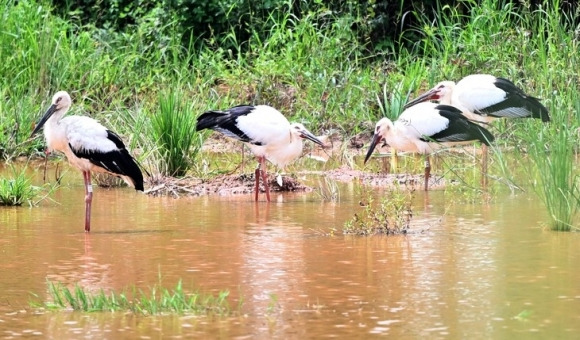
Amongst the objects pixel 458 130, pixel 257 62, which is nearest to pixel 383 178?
pixel 458 130

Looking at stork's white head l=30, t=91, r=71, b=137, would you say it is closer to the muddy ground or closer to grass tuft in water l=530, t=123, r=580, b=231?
the muddy ground

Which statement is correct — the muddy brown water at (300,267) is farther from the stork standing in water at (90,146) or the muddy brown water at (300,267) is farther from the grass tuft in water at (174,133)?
the grass tuft in water at (174,133)

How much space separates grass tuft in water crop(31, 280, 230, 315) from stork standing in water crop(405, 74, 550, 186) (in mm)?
5291

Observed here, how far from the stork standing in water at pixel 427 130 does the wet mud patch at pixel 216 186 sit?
719 millimetres

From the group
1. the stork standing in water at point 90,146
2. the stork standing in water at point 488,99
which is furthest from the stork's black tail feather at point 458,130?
the stork standing in water at point 90,146

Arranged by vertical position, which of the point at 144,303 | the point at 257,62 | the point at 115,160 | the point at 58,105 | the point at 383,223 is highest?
the point at 257,62

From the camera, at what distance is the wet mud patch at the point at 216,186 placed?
1025cm

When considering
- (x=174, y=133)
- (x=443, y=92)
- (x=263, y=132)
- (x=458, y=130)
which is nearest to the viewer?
(x=263, y=132)

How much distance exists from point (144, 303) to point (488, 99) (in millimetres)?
6117

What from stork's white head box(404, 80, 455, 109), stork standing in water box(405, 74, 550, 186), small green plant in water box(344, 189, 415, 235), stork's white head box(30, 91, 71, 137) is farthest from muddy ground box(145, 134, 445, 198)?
small green plant in water box(344, 189, 415, 235)

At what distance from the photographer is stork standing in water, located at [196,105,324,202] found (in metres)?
10.3

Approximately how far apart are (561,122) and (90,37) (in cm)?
911

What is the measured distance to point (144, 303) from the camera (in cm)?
562

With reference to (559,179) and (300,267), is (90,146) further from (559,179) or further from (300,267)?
(559,179)
